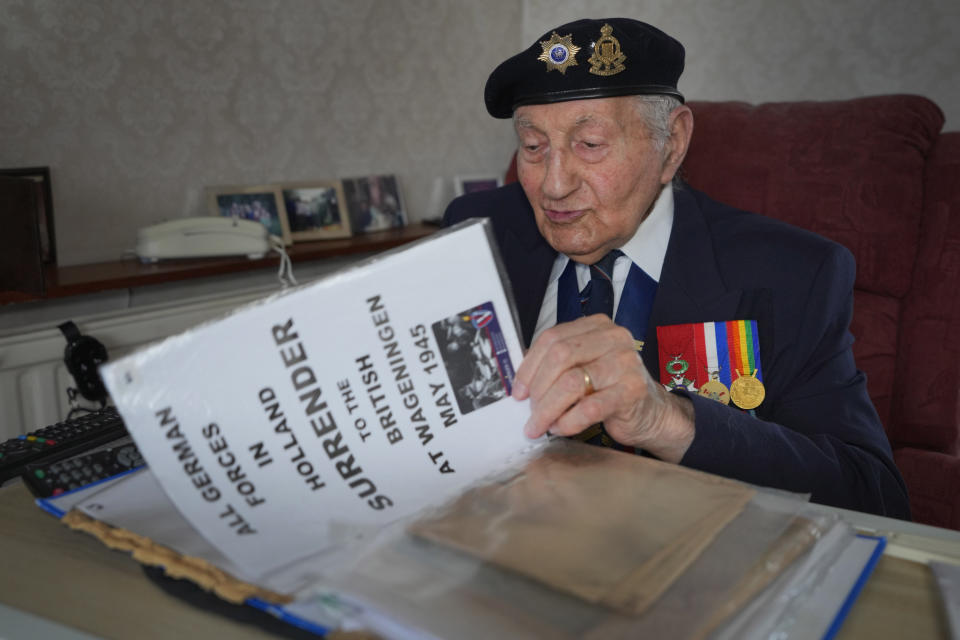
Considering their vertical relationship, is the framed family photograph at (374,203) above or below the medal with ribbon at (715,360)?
above

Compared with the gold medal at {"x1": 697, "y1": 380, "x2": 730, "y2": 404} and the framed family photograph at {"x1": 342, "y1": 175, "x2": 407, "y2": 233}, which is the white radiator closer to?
the framed family photograph at {"x1": 342, "y1": 175, "x2": 407, "y2": 233}

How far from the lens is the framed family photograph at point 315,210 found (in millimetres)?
2117

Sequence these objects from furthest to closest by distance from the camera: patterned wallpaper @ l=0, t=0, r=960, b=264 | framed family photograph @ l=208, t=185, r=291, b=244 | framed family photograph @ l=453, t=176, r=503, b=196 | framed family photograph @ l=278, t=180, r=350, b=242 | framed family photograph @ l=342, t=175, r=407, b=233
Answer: framed family photograph @ l=453, t=176, r=503, b=196
framed family photograph @ l=342, t=175, r=407, b=233
framed family photograph @ l=278, t=180, r=350, b=242
framed family photograph @ l=208, t=185, r=291, b=244
patterned wallpaper @ l=0, t=0, r=960, b=264

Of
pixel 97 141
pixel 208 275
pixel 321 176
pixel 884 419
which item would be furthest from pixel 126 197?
pixel 884 419

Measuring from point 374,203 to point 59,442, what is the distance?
1.65 meters

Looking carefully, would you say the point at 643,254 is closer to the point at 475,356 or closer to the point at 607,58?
the point at 607,58

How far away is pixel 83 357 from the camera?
61.6 inches

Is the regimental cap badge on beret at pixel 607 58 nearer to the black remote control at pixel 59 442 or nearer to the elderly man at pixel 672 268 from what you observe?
the elderly man at pixel 672 268

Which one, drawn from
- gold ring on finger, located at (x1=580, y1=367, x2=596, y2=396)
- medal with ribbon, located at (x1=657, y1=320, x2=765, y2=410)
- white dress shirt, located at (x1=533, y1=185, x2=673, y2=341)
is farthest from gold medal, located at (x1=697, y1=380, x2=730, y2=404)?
gold ring on finger, located at (x1=580, y1=367, x2=596, y2=396)

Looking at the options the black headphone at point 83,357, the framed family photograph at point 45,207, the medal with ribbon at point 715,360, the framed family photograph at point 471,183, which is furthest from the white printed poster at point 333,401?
the framed family photograph at point 471,183

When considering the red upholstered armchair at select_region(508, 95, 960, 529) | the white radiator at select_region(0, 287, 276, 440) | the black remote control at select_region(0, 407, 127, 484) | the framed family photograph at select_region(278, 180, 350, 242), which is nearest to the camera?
the black remote control at select_region(0, 407, 127, 484)

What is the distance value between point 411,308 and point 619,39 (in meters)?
0.60

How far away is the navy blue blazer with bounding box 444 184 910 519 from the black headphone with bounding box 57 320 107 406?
3.10 feet

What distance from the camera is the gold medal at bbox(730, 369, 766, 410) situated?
40.2 inches
